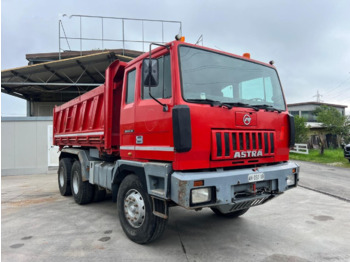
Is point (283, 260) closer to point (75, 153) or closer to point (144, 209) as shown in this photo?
point (144, 209)

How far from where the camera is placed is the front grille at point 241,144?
11.0 ft

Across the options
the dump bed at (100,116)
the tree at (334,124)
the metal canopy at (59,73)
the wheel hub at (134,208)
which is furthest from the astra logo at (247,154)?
the tree at (334,124)

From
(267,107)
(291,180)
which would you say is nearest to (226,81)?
(267,107)

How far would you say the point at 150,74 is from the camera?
327cm

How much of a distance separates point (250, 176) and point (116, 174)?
2161 mm

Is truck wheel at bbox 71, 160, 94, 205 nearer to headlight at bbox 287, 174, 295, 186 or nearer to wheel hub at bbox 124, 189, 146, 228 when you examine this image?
wheel hub at bbox 124, 189, 146, 228

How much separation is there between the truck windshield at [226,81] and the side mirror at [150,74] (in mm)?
333

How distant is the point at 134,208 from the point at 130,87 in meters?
1.87

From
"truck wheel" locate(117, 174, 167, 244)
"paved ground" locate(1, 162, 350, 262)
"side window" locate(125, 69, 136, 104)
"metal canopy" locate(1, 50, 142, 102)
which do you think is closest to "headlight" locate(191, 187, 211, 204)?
"truck wheel" locate(117, 174, 167, 244)

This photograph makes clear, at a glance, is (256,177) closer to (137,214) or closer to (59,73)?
(137,214)

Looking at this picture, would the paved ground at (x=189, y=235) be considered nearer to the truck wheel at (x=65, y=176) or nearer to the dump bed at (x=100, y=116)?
the truck wheel at (x=65, y=176)

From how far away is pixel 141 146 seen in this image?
12.7 feet

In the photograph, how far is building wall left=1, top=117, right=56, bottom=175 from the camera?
12.5 metres

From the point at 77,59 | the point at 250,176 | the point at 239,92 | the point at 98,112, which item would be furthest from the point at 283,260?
the point at 77,59
